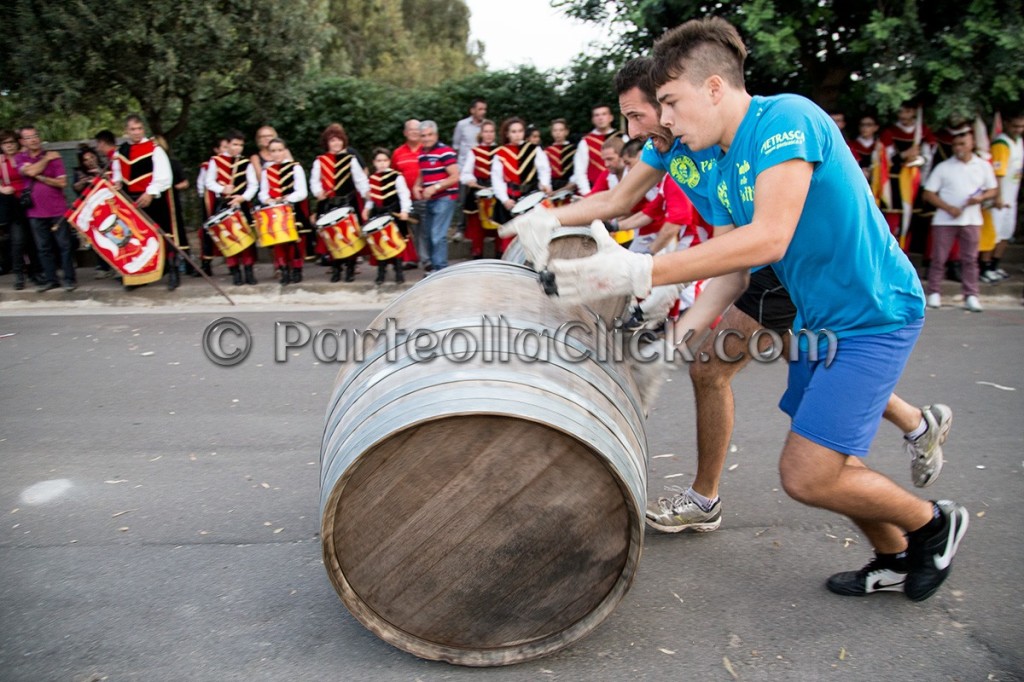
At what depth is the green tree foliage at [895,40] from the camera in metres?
8.52

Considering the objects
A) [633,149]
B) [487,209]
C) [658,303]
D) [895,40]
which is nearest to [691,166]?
[658,303]

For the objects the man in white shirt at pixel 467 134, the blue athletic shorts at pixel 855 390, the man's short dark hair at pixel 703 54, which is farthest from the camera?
the man in white shirt at pixel 467 134

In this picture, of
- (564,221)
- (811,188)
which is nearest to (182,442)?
(564,221)

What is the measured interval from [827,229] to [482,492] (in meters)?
1.40

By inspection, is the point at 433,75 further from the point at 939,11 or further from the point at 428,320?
the point at 428,320

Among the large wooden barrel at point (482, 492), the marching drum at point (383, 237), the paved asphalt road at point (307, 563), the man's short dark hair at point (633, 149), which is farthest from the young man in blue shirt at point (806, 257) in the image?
the marching drum at point (383, 237)

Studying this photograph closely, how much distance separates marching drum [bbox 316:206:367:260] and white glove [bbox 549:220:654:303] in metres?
7.58

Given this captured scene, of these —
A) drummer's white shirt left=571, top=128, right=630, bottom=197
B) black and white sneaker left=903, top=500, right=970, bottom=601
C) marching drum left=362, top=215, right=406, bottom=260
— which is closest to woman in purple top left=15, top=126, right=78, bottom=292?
marching drum left=362, top=215, right=406, bottom=260

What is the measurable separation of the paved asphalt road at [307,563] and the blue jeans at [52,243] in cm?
435

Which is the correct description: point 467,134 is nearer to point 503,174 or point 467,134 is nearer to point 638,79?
point 503,174

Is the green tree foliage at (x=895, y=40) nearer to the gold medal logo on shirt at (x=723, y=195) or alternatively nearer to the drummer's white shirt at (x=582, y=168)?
the drummer's white shirt at (x=582, y=168)

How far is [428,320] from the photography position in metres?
2.88

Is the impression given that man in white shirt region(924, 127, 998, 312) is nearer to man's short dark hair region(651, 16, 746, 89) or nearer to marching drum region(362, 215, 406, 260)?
marching drum region(362, 215, 406, 260)

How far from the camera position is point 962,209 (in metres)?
8.84
